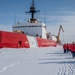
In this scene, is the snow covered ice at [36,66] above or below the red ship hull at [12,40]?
below

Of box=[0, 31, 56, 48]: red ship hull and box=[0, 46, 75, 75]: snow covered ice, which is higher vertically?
box=[0, 31, 56, 48]: red ship hull

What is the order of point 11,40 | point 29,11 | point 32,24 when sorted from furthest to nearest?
point 29,11, point 32,24, point 11,40

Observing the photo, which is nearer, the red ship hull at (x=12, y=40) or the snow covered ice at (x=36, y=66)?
the snow covered ice at (x=36, y=66)

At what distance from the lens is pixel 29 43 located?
28.4 meters

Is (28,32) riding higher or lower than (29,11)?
lower

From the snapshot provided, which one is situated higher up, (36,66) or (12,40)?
(12,40)

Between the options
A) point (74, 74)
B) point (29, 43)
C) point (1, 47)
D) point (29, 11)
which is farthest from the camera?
point (29, 11)

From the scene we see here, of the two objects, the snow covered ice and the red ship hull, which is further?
the red ship hull

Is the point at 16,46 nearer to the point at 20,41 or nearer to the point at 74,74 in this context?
the point at 20,41

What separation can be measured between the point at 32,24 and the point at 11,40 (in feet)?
48.7

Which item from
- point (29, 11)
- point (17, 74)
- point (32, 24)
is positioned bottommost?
point (17, 74)

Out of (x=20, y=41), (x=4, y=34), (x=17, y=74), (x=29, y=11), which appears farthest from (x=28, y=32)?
(x=17, y=74)

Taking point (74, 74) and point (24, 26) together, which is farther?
point (24, 26)

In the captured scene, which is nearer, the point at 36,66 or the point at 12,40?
the point at 36,66
